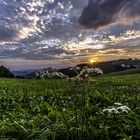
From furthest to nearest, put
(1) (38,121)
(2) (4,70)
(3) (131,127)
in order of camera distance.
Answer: (2) (4,70) → (1) (38,121) → (3) (131,127)

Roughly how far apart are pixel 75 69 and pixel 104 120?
7.28 ft

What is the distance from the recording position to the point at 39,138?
7219mm

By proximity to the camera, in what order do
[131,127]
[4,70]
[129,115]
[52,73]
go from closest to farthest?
[52,73] < [131,127] < [129,115] < [4,70]

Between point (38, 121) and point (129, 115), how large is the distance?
7.24ft

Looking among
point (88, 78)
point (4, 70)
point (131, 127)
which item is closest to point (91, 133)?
point (131, 127)

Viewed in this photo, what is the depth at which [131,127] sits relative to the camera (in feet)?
25.2

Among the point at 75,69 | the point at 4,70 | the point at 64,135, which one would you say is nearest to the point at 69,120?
the point at 64,135

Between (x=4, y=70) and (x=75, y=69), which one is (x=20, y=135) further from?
(x=4, y=70)

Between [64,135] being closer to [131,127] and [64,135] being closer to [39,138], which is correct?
[39,138]

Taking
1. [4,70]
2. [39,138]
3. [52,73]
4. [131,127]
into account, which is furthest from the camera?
[4,70]

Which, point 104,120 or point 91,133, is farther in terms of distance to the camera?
point 104,120

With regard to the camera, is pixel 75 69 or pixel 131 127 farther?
pixel 131 127

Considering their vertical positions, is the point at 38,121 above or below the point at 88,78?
below

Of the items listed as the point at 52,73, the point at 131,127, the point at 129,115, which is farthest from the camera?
the point at 129,115
